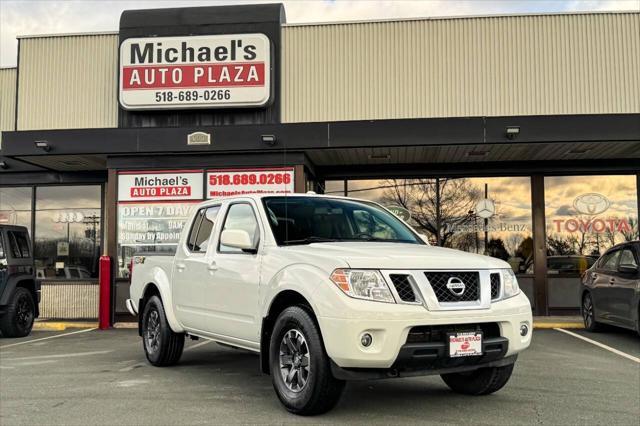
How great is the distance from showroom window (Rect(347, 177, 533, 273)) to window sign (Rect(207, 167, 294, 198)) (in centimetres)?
277

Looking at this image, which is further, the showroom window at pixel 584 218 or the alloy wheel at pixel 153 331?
the showroom window at pixel 584 218

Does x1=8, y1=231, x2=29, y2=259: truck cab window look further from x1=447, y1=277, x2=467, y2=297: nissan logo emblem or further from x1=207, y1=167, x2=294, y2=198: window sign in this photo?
x1=447, y1=277, x2=467, y2=297: nissan logo emblem

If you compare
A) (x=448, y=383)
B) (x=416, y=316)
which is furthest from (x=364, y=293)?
(x=448, y=383)

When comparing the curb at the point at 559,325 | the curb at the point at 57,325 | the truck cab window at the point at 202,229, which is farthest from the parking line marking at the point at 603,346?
the curb at the point at 57,325

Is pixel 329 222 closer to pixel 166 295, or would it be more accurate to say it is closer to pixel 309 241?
pixel 309 241

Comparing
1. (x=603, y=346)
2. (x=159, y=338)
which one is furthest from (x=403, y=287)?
(x=603, y=346)

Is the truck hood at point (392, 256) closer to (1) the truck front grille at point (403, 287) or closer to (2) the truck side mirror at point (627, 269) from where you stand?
(1) the truck front grille at point (403, 287)

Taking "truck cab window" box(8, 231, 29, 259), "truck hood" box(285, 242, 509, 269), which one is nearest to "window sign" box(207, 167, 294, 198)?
"truck cab window" box(8, 231, 29, 259)

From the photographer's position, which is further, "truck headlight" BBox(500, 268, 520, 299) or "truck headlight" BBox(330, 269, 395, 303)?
"truck headlight" BBox(500, 268, 520, 299)

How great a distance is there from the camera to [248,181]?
12.8m

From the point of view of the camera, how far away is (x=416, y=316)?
4414mm

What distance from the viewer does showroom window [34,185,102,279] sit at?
47.9ft

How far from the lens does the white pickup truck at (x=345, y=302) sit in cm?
444

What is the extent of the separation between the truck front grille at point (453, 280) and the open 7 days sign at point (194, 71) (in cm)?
865
